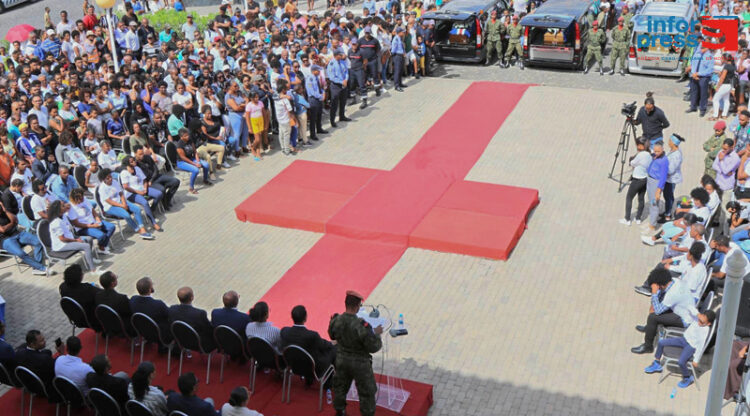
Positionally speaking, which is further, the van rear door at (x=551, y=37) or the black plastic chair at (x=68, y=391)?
the van rear door at (x=551, y=37)

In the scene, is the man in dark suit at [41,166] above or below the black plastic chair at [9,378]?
above

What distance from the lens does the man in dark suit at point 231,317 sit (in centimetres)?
913

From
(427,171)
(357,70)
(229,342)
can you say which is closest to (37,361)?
(229,342)

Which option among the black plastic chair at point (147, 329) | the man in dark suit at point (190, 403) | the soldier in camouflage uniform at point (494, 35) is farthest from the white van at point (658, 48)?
the man in dark suit at point (190, 403)

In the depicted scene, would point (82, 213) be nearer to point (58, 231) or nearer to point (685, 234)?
point (58, 231)

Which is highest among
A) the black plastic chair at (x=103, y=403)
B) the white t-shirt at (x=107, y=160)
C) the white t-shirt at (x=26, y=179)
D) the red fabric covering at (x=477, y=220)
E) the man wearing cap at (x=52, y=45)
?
the man wearing cap at (x=52, y=45)

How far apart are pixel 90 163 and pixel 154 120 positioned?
189cm

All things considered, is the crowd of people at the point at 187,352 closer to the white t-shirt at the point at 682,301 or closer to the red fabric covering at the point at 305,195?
the white t-shirt at the point at 682,301

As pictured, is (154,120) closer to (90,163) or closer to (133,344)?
(90,163)

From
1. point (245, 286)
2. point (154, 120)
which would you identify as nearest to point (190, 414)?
point (245, 286)

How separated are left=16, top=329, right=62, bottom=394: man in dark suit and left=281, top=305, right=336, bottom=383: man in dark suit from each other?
2596 mm

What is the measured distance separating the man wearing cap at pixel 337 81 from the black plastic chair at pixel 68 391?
35.1ft

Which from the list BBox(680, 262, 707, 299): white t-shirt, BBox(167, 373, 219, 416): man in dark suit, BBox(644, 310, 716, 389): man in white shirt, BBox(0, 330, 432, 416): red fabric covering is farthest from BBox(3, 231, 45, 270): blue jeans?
BBox(680, 262, 707, 299): white t-shirt

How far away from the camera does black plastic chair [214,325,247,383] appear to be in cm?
899
